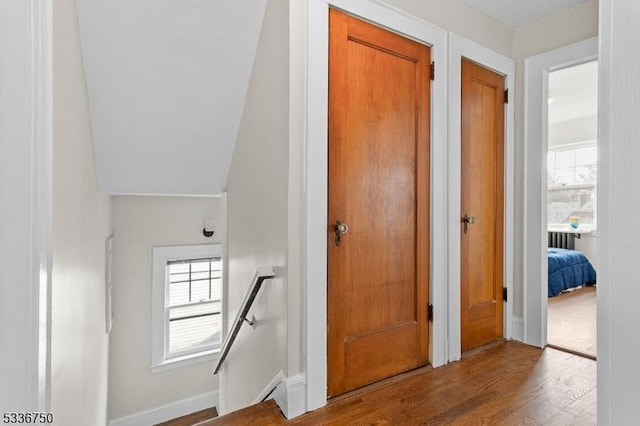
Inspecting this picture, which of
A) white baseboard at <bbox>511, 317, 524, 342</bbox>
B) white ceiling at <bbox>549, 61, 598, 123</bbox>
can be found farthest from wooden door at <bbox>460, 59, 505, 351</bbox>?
white ceiling at <bbox>549, 61, 598, 123</bbox>

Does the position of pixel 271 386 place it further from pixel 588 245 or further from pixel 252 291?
pixel 588 245

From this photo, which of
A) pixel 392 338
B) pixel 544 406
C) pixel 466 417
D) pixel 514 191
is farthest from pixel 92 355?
pixel 514 191

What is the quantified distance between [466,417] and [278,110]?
68.9 inches

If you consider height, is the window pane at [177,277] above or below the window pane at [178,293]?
above

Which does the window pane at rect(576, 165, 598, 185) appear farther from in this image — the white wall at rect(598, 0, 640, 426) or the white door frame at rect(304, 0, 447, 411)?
the white wall at rect(598, 0, 640, 426)

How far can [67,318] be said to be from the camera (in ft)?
4.78

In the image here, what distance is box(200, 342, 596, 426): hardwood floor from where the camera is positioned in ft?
5.23

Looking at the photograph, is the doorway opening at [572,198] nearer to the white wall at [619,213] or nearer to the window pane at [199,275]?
the white wall at [619,213]

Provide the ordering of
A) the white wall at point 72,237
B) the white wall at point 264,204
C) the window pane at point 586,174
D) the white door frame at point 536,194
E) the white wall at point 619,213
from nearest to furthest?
the white wall at point 619,213
the white wall at point 72,237
the white wall at point 264,204
the white door frame at point 536,194
the window pane at point 586,174

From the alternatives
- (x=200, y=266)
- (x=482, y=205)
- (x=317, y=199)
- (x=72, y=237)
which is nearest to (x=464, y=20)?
(x=482, y=205)

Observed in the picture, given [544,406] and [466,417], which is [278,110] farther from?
[544,406]

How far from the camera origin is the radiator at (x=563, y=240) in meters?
5.62

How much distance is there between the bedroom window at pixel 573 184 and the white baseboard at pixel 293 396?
5813mm

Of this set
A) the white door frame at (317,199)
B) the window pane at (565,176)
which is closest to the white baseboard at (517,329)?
the white door frame at (317,199)
